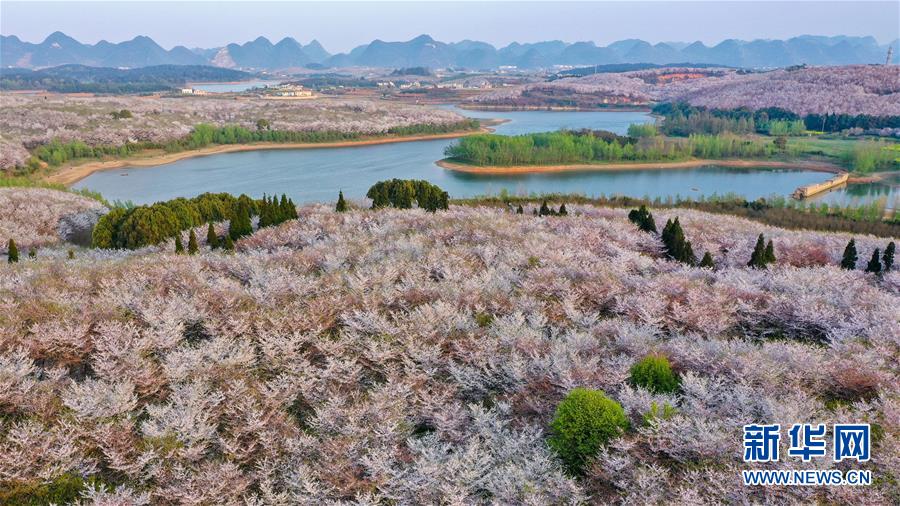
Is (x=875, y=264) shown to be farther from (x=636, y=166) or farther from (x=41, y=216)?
(x=636, y=166)

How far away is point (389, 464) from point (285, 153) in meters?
110

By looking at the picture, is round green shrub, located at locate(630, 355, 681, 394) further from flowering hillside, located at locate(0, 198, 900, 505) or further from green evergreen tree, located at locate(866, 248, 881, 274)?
green evergreen tree, located at locate(866, 248, 881, 274)

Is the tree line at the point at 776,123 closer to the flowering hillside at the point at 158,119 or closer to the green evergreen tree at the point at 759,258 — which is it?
the flowering hillside at the point at 158,119

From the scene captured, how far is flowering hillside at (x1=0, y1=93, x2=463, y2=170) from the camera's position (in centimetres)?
10306

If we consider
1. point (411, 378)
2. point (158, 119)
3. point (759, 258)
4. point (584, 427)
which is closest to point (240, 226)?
point (411, 378)

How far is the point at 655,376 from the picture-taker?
1258cm

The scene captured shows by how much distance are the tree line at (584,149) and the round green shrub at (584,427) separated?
84536mm

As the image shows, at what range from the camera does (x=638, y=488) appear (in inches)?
382

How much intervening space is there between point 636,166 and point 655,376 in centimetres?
8968

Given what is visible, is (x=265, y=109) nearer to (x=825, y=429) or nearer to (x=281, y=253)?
(x=281, y=253)

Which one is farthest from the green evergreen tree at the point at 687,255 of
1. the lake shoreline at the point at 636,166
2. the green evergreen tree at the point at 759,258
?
the lake shoreline at the point at 636,166

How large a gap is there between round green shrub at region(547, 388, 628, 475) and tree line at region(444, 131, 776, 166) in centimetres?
8454

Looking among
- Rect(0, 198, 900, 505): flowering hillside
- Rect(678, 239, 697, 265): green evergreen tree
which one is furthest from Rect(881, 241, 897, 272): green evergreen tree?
Rect(678, 239, 697, 265): green evergreen tree

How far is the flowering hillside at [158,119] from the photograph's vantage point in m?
103
